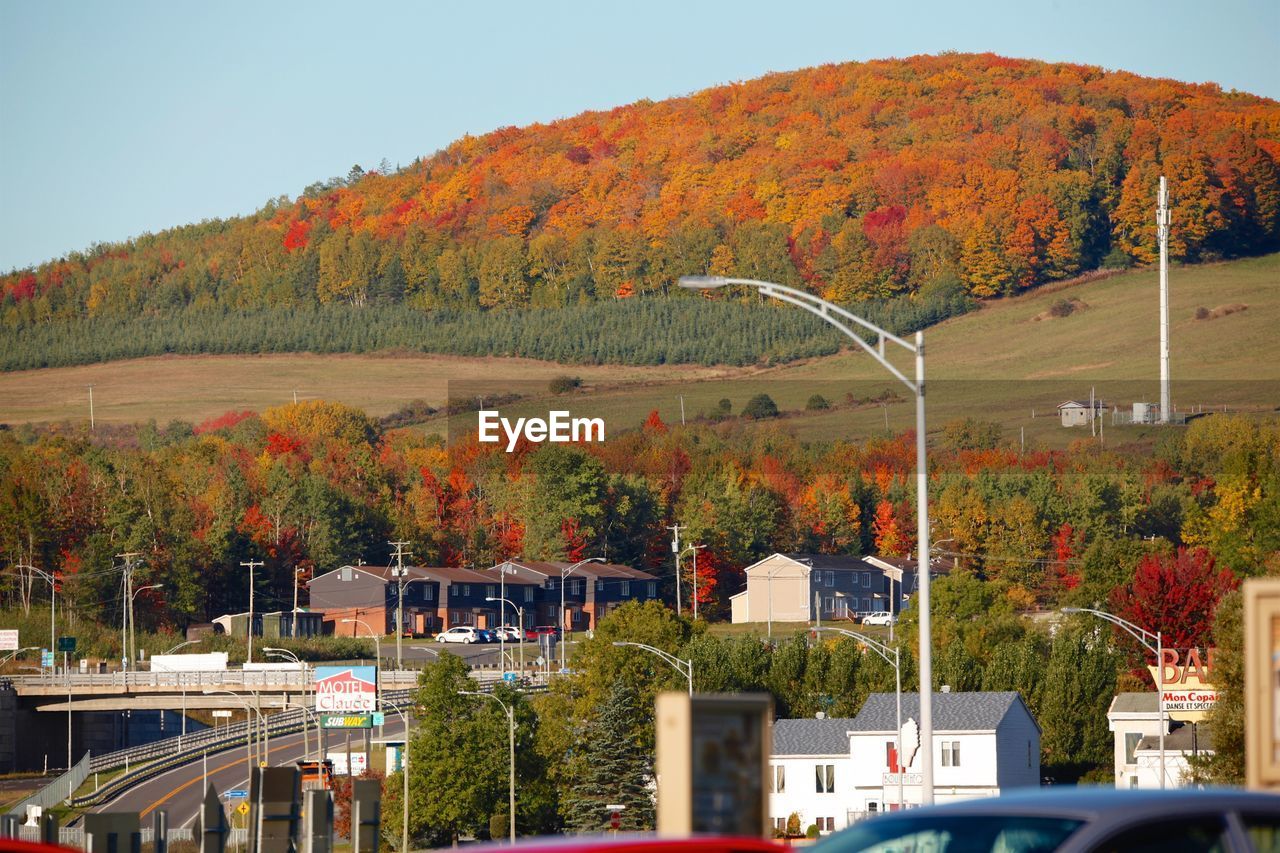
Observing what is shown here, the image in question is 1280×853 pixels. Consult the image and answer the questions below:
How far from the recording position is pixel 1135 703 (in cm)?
8562

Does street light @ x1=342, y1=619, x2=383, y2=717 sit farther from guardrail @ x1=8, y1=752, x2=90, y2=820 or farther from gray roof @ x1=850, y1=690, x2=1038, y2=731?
gray roof @ x1=850, y1=690, x2=1038, y2=731

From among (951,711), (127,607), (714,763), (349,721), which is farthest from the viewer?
(127,607)

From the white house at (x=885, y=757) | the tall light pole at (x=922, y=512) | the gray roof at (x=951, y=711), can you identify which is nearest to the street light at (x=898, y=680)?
the gray roof at (x=951, y=711)

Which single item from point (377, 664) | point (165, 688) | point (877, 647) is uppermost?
point (877, 647)

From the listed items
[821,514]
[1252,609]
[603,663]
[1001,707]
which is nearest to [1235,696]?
[1001,707]

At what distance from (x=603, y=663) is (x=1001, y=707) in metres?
19.8

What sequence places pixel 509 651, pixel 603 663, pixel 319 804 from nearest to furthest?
1. pixel 319 804
2. pixel 603 663
3. pixel 509 651

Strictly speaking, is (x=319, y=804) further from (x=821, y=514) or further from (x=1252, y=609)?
(x=821, y=514)

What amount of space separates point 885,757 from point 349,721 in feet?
88.5

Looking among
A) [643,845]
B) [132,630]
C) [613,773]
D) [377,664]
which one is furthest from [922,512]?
A: [132,630]

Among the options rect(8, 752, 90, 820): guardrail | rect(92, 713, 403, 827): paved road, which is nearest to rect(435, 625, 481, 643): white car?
rect(92, 713, 403, 827): paved road

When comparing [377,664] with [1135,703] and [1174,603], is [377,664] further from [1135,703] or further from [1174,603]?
[1174,603]

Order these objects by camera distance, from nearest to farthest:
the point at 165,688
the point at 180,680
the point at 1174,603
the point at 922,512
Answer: the point at 922,512
the point at 1174,603
the point at 180,680
the point at 165,688

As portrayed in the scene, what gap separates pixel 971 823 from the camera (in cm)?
933
